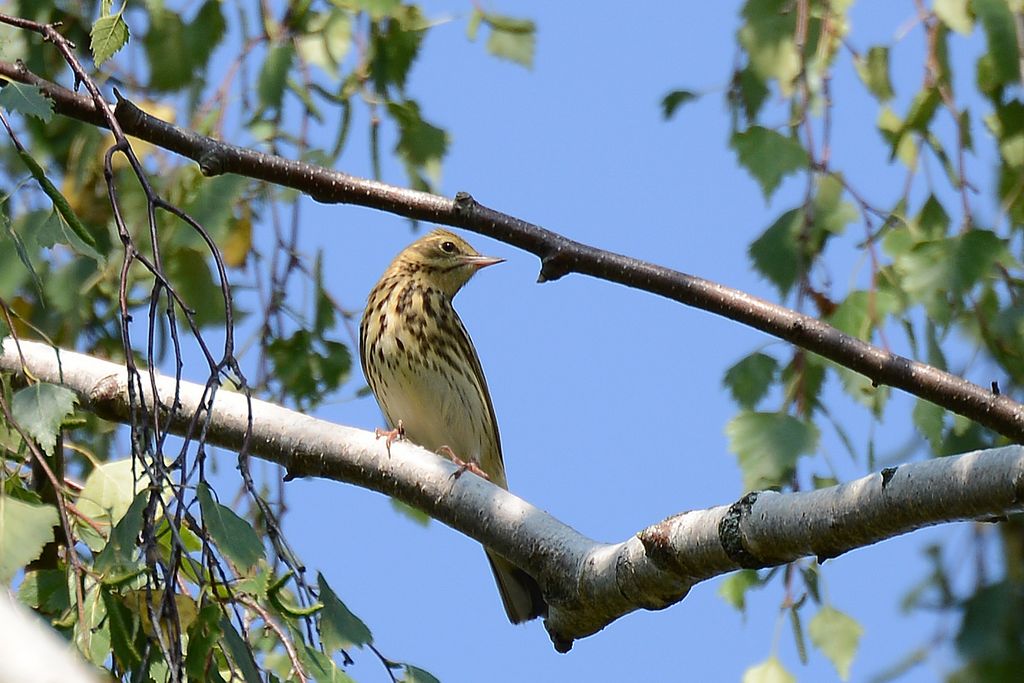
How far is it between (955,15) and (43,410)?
2.47 metres

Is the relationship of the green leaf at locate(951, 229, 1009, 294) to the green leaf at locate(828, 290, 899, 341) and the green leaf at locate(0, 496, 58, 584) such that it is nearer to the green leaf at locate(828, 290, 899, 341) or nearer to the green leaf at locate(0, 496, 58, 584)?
the green leaf at locate(828, 290, 899, 341)

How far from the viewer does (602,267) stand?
2963mm

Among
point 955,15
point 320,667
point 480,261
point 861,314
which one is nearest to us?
point 320,667

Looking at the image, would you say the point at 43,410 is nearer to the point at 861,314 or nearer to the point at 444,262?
the point at 861,314

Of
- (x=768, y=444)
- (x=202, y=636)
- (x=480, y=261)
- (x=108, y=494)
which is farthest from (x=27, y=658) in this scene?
(x=480, y=261)

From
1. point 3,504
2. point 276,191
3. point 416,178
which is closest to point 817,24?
point 416,178

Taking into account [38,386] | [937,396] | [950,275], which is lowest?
[38,386]

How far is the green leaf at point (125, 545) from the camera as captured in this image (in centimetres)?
204

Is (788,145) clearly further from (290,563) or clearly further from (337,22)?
(290,563)

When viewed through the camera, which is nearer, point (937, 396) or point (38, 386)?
point (38, 386)

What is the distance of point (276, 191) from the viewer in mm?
4359

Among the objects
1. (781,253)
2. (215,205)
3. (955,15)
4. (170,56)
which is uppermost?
(170,56)

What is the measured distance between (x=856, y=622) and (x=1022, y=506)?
1541 millimetres

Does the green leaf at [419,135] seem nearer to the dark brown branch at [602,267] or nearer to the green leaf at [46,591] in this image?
the dark brown branch at [602,267]
